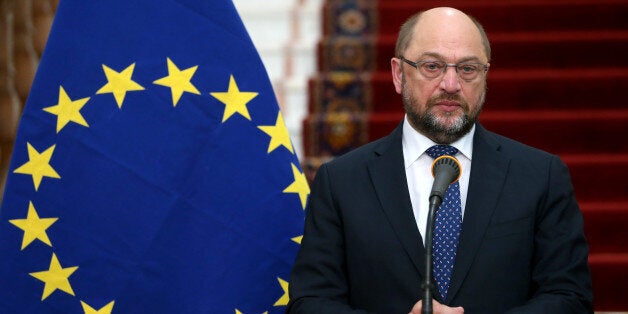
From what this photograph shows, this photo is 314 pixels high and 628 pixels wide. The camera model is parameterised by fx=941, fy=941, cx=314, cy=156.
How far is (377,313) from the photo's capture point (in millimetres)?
1743

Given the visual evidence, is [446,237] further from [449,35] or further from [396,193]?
[449,35]

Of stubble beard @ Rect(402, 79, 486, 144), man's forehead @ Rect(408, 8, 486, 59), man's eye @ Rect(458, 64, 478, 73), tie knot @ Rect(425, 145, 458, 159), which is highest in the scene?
man's forehead @ Rect(408, 8, 486, 59)

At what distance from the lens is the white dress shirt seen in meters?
1.80

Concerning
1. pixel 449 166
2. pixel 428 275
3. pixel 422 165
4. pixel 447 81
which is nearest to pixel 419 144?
pixel 422 165

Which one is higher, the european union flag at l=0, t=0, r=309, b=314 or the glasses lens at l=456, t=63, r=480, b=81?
the glasses lens at l=456, t=63, r=480, b=81

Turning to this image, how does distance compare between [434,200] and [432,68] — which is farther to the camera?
[432,68]

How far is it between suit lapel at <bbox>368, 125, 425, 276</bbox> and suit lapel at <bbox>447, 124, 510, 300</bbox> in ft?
0.23

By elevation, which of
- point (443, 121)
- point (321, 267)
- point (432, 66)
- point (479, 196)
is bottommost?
point (321, 267)

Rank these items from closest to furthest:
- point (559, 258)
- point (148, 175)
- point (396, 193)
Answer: point (559, 258) < point (396, 193) < point (148, 175)

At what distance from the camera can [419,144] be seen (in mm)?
1821

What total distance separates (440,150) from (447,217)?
14 cm

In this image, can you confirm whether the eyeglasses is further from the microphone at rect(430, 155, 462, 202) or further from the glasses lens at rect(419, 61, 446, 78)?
the microphone at rect(430, 155, 462, 202)

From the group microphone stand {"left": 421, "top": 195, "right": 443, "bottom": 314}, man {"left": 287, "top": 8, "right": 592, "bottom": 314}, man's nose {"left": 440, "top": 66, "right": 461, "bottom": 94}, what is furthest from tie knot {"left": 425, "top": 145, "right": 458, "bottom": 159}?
microphone stand {"left": 421, "top": 195, "right": 443, "bottom": 314}

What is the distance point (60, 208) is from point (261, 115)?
0.47 metres
